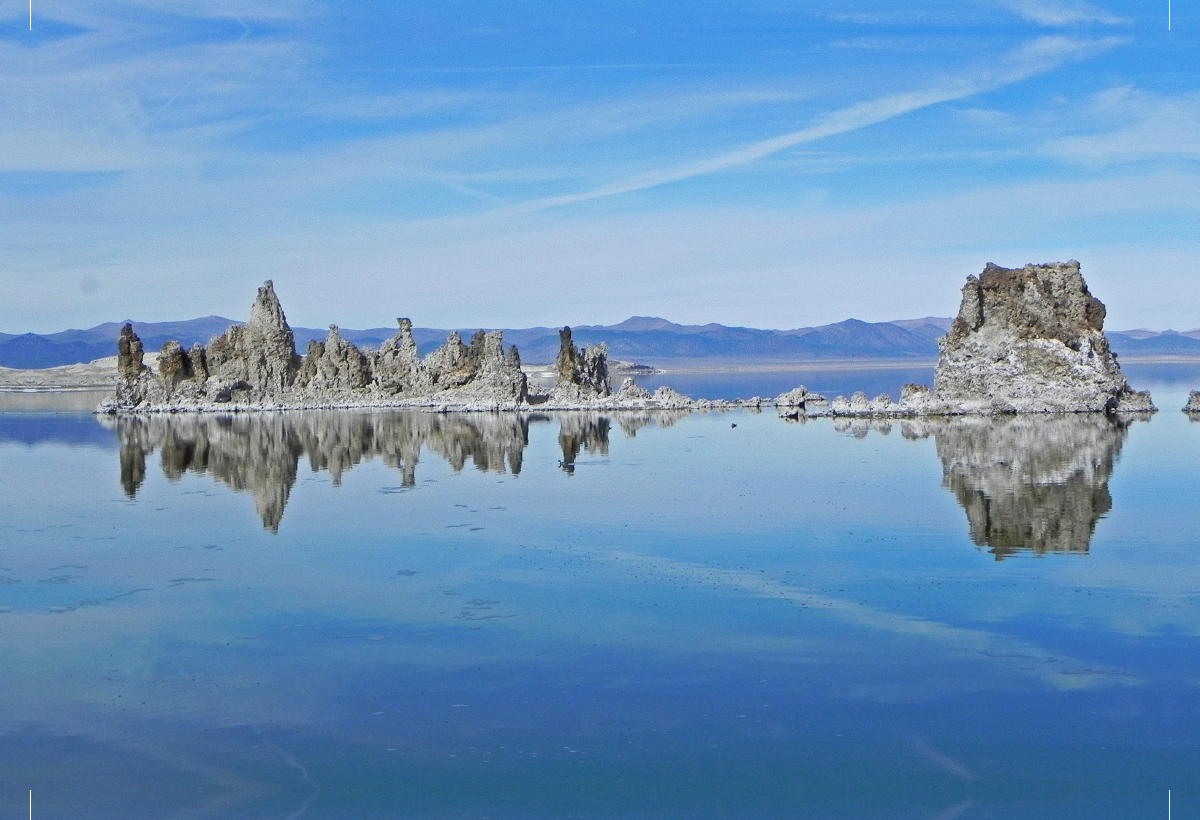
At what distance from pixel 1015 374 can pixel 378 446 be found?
2804 cm

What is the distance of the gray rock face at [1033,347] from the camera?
52.2 meters

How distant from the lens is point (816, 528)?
22.8 metres

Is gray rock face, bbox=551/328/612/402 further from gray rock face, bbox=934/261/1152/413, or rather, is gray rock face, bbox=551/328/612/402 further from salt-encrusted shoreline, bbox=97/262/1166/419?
gray rock face, bbox=934/261/1152/413

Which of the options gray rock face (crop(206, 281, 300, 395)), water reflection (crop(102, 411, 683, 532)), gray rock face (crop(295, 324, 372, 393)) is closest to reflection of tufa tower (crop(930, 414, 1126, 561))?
water reflection (crop(102, 411, 683, 532))

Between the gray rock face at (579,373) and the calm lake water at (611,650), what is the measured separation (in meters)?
40.5

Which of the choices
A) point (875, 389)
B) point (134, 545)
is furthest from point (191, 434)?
point (875, 389)

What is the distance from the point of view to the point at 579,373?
73.2 meters

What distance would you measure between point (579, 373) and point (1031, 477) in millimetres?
45037

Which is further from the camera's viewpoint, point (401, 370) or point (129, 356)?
point (401, 370)

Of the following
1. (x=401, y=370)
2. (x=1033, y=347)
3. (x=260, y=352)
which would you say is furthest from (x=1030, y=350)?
(x=260, y=352)

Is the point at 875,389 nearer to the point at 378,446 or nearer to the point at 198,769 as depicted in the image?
the point at 378,446

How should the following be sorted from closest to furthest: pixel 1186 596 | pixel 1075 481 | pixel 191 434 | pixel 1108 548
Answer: pixel 1186 596 → pixel 1108 548 → pixel 1075 481 → pixel 191 434

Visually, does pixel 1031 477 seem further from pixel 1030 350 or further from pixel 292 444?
pixel 292 444

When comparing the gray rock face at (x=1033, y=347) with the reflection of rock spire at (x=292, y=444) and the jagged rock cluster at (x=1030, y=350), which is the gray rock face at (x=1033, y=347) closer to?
the jagged rock cluster at (x=1030, y=350)
